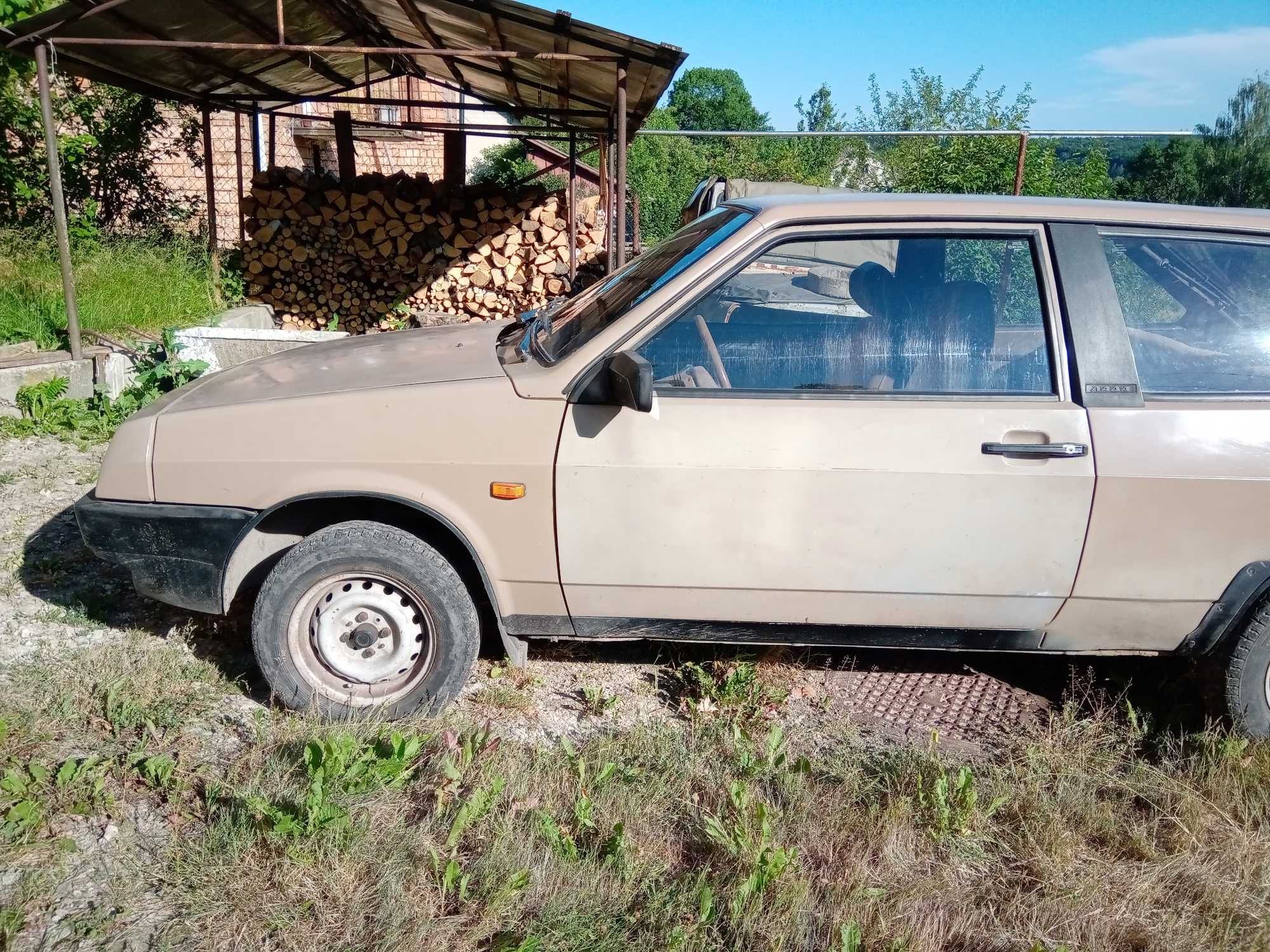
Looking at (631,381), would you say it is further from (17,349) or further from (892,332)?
(17,349)

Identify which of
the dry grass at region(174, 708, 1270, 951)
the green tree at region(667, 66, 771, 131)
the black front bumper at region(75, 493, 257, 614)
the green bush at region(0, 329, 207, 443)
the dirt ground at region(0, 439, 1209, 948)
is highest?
the green tree at region(667, 66, 771, 131)

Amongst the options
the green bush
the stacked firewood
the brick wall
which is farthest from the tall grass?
the brick wall

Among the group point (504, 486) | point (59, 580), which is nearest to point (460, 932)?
point (504, 486)

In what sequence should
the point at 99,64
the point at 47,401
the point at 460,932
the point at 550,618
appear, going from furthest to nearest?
the point at 99,64 < the point at 47,401 < the point at 550,618 < the point at 460,932

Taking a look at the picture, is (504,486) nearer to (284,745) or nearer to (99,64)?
(284,745)

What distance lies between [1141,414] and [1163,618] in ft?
2.30

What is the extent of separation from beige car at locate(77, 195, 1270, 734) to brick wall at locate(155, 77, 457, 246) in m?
8.71

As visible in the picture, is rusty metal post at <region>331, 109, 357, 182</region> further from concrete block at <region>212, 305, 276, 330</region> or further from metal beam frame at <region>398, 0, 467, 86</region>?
concrete block at <region>212, 305, 276, 330</region>

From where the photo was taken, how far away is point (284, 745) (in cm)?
318

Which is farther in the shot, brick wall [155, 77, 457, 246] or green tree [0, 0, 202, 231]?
brick wall [155, 77, 457, 246]

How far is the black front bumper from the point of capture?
3.33m

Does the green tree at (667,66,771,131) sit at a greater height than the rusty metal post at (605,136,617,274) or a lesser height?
greater

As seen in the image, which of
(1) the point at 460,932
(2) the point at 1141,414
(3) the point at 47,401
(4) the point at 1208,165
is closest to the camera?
(1) the point at 460,932

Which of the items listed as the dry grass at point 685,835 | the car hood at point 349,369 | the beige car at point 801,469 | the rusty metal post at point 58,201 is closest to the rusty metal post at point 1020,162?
the beige car at point 801,469
